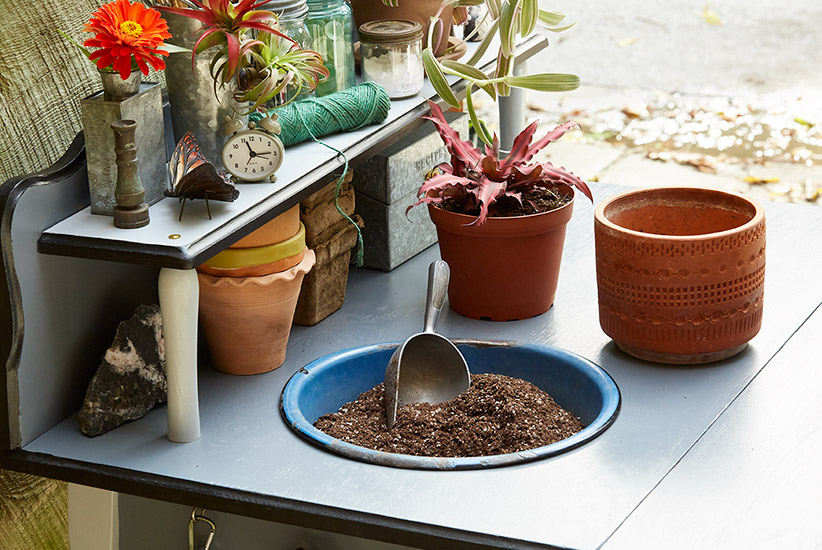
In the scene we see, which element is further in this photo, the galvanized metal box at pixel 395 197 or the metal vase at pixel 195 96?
the galvanized metal box at pixel 395 197

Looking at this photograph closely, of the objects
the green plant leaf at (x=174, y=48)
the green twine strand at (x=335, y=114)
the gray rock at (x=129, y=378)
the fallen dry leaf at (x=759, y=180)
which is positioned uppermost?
the green plant leaf at (x=174, y=48)

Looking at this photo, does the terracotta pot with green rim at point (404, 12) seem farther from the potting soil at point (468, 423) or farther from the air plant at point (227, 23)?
the potting soil at point (468, 423)

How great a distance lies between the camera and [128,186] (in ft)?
4.09

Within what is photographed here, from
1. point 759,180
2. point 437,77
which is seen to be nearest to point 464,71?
point 437,77

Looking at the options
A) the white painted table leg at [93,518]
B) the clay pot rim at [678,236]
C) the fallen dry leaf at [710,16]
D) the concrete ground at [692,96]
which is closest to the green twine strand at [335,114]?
the clay pot rim at [678,236]

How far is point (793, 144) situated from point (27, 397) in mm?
3114

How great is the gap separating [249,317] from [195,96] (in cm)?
28

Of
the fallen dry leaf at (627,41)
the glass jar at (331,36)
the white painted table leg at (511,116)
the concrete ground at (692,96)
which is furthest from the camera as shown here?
the fallen dry leaf at (627,41)

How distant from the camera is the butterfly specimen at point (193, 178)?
1283 mm

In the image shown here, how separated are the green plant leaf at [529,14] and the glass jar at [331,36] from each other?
25cm

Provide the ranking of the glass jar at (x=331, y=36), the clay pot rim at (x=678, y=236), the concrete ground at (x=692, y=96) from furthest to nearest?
the concrete ground at (x=692, y=96)
the glass jar at (x=331, y=36)
the clay pot rim at (x=678, y=236)

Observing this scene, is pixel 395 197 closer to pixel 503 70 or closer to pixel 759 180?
pixel 503 70

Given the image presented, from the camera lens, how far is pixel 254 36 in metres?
1.40

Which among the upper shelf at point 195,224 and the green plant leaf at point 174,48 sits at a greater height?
the green plant leaf at point 174,48
